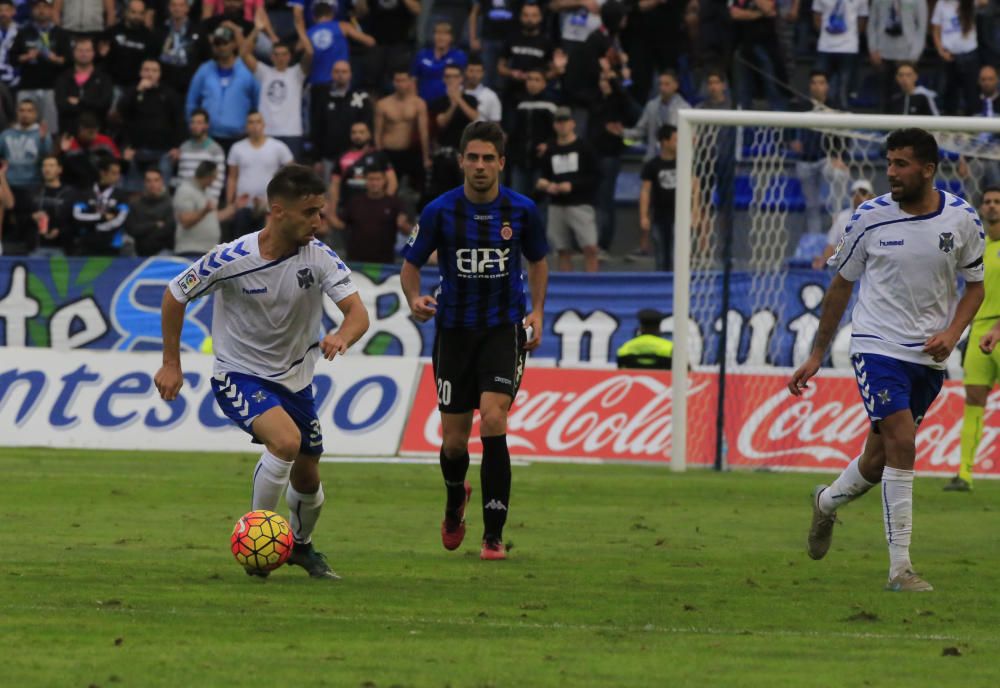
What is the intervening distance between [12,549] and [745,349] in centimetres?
1035

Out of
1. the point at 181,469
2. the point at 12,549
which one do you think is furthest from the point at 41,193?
the point at 12,549

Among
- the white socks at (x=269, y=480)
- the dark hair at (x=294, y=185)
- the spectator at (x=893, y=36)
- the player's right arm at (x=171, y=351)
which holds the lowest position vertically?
the white socks at (x=269, y=480)

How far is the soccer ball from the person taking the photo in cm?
877

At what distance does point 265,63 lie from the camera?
24.4 meters

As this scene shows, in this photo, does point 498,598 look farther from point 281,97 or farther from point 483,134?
point 281,97

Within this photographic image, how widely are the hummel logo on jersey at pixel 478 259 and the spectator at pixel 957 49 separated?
14.7 meters

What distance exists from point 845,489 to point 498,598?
2.24 metres

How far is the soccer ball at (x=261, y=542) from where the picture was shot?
8.77 m

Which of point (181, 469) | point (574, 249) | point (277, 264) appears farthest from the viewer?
point (574, 249)

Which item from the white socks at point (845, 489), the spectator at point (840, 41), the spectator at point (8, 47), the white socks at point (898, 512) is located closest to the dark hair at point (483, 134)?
the white socks at point (845, 489)

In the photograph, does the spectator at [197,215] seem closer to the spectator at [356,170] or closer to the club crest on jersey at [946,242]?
the spectator at [356,170]

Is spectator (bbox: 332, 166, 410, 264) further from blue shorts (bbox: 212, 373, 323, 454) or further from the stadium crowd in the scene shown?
blue shorts (bbox: 212, 373, 323, 454)

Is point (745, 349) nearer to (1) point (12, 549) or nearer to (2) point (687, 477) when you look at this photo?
(2) point (687, 477)

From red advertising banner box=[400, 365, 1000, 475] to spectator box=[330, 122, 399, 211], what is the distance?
15.1 ft
